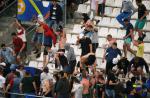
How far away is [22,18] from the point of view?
106 feet

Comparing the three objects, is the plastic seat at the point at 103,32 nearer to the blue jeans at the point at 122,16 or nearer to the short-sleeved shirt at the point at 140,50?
the blue jeans at the point at 122,16

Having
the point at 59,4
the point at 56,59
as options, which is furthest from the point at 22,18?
the point at 56,59

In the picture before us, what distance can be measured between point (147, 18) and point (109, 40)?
3.89 meters

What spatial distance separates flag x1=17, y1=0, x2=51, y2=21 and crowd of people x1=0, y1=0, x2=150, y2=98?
1.14 ft

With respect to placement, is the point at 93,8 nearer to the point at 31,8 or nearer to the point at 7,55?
the point at 31,8

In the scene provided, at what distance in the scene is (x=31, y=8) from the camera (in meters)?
32.0

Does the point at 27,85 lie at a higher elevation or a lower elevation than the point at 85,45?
lower

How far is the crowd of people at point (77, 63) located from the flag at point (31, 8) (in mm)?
348

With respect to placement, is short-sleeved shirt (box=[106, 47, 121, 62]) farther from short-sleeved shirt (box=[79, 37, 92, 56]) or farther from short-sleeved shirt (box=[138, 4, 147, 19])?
short-sleeved shirt (box=[138, 4, 147, 19])

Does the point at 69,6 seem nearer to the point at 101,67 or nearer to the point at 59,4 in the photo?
the point at 59,4

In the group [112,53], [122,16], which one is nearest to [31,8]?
[122,16]

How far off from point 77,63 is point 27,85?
3065 millimetres

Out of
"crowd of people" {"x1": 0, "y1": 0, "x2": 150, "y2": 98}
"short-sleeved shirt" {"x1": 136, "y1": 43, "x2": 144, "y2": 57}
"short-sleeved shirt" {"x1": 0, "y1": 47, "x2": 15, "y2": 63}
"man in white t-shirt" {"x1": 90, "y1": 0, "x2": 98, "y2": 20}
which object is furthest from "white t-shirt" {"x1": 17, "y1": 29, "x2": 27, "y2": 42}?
"short-sleeved shirt" {"x1": 136, "y1": 43, "x2": 144, "y2": 57}

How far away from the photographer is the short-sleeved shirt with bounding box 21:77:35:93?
86.4ft
